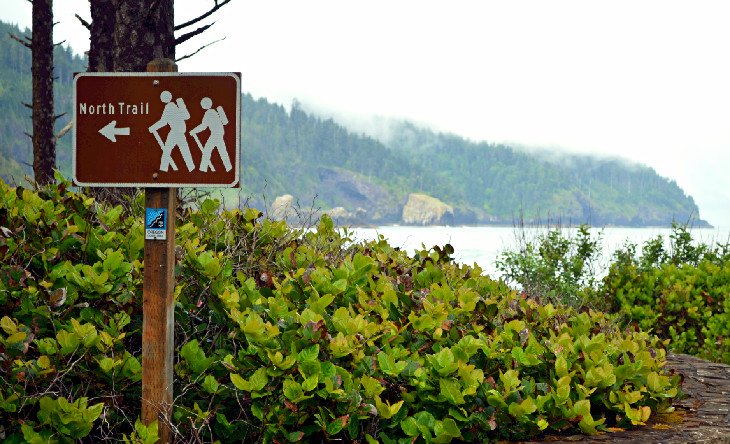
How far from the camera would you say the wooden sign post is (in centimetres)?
317

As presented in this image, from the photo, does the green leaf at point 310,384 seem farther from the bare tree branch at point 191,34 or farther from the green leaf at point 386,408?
the bare tree branch at point 191,34

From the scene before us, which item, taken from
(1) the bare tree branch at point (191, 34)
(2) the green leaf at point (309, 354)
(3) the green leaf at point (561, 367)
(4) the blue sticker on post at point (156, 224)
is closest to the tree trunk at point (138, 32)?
(1) the bare tree branch at point (191, 34)

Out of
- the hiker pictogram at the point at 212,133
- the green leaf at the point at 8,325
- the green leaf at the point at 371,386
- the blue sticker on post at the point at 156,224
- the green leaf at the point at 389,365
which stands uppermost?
the hiker pictogram at the point at 212,133

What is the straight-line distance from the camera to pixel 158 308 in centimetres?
320

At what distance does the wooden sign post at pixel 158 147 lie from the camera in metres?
3.17

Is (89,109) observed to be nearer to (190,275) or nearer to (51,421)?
(190,275)

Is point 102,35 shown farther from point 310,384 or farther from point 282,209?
point 310,384

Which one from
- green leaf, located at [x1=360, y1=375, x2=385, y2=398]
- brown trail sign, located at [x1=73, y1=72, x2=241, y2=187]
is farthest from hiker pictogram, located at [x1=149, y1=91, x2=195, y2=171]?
green leaf, located at [x1=360, y1=375, x2=385, y2=398]

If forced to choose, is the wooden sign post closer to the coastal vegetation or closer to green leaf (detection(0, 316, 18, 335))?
green leaf (detection(0, 316, 18, 335))

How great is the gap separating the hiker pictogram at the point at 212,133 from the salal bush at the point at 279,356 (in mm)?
774

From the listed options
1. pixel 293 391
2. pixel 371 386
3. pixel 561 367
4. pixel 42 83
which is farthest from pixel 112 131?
pixel 42 83

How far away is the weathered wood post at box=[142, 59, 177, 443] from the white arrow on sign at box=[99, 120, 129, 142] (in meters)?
0.28

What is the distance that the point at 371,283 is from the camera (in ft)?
14.5

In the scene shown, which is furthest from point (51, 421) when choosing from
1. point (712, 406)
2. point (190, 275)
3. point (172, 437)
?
point (712, 406)
